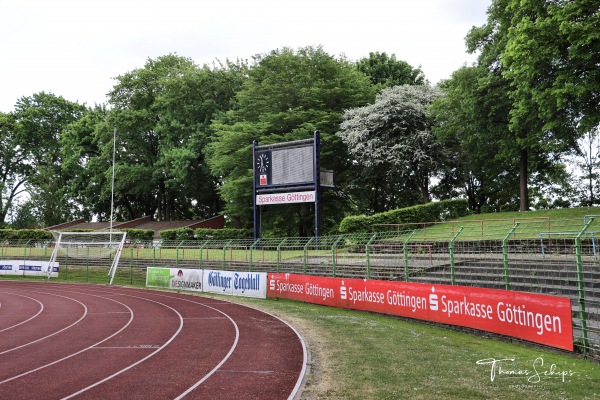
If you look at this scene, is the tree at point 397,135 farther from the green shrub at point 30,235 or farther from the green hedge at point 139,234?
the green shrub at point 30,235

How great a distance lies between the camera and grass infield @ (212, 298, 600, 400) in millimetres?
8102

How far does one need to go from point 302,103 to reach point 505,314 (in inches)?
1338

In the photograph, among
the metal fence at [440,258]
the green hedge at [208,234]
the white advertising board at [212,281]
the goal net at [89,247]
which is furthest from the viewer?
the green hedge at [208,234]

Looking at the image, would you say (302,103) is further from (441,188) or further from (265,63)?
(441,188)

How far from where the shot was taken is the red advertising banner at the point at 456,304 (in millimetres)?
10719

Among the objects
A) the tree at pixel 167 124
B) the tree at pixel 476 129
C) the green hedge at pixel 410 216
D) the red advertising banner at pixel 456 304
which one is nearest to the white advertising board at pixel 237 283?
the red advertising banner at pixel 456 304

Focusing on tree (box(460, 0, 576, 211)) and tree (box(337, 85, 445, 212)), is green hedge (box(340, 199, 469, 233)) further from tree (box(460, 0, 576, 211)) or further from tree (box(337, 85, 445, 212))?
tree (box(460, 0, 576, 211))

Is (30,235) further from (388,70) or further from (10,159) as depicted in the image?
(388,70)

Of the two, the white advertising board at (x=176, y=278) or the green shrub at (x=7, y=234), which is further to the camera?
the green shrub at (x=7, y=234)

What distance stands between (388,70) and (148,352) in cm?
4540

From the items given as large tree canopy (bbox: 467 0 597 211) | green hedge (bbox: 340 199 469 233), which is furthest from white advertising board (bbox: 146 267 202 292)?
large tree canopy (bbox: 467 0 597 211)

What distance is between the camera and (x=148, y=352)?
40.2 feet

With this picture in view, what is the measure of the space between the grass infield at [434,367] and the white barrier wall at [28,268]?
29083mm

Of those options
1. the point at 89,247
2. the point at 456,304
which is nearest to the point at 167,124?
the point at 89,247
